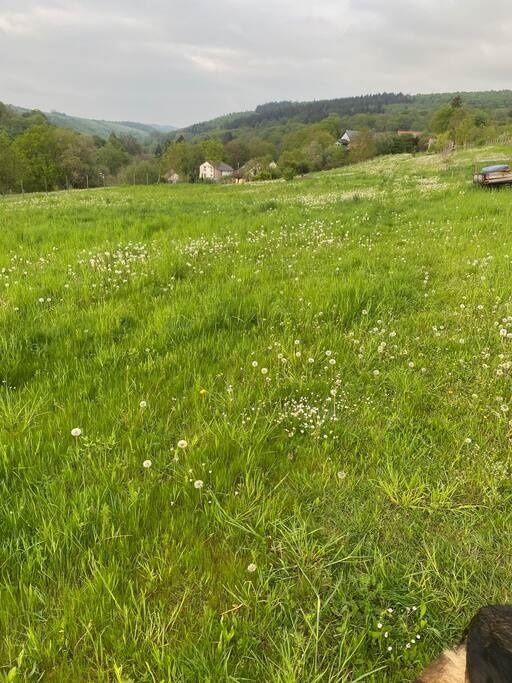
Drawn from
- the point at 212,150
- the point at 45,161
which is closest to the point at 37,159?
the point at 45,161

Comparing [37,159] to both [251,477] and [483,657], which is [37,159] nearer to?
[251,477]

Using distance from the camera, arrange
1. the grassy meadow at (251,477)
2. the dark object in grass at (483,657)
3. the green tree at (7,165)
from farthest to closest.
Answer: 1. the green tree at (7,165)
2. the grassy meadow at (251,477)
3. the dark object in grass at (483,657)

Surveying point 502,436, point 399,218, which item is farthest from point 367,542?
point 399,218

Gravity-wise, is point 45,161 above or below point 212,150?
below

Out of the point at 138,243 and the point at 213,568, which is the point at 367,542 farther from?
the point at 138,243

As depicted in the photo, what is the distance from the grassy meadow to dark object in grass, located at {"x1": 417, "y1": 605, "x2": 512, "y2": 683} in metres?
0.17

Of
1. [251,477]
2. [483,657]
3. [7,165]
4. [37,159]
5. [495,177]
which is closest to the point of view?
[483,657]

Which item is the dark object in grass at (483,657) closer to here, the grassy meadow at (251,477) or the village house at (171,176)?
the grassy meadow at (251,477)

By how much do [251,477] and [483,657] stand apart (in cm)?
194

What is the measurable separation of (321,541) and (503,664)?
4.46 feet

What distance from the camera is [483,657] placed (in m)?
1.84

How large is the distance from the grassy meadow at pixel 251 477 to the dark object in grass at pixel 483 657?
0.17m

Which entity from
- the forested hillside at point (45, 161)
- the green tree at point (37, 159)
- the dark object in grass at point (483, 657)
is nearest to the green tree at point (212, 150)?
the forested hillside at point (45, 161)

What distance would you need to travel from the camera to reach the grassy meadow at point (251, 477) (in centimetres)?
236
